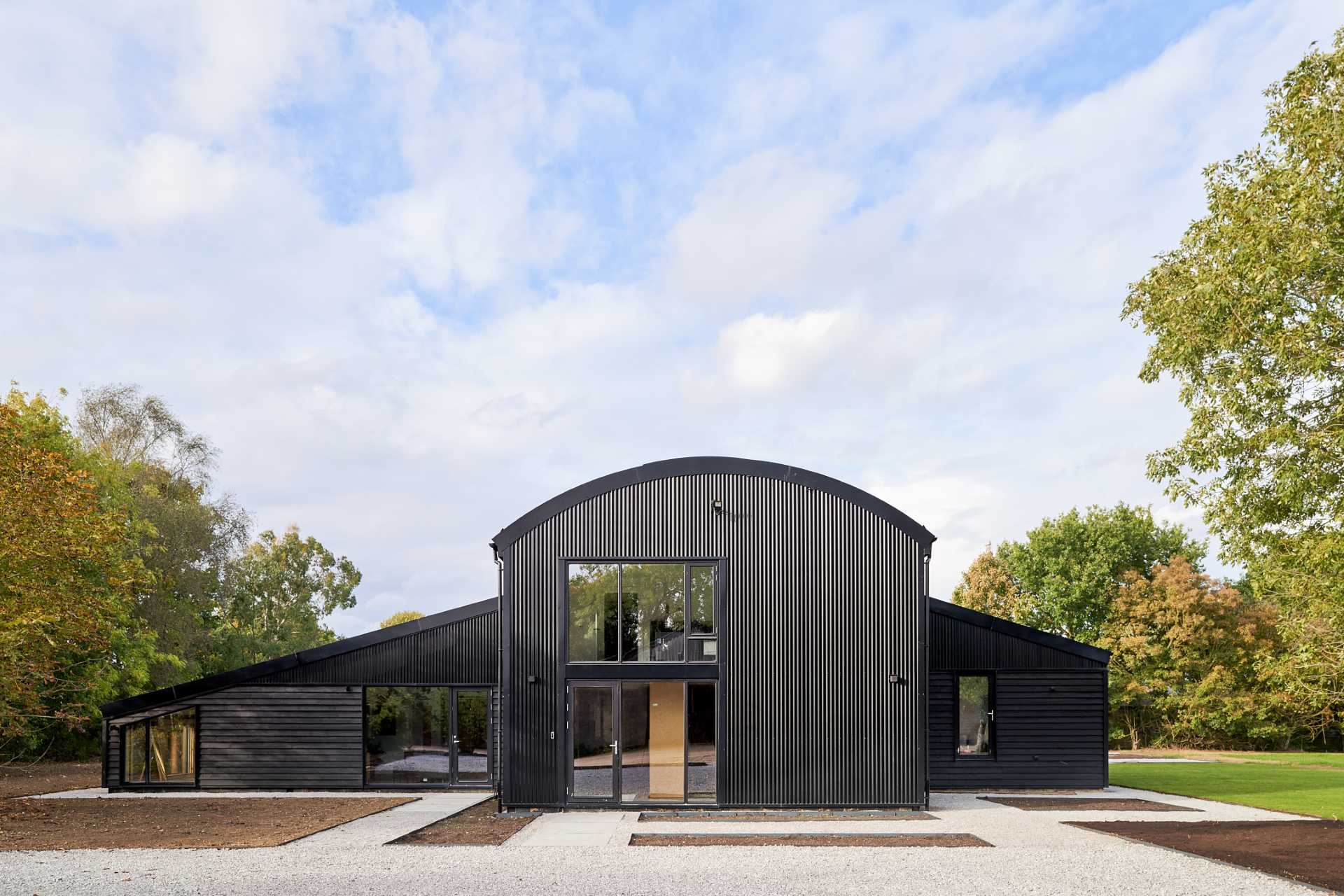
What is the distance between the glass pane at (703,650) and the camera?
16500mm

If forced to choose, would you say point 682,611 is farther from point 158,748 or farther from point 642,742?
point 158,748

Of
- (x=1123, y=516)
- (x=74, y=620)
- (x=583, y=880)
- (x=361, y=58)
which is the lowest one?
(x=583, y=880)

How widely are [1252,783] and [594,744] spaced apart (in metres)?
13.7

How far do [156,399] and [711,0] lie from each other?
2621cm

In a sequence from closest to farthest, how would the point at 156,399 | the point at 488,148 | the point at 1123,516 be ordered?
the point at 488,148 → the point at 156,399 → the point at 1123,516

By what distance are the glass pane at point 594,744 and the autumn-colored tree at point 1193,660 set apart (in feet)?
79.5

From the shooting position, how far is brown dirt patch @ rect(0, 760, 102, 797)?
2009cm

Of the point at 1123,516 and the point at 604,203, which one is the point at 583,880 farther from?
the point at 1123,516

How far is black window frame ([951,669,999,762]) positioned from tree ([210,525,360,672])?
91.8 ft

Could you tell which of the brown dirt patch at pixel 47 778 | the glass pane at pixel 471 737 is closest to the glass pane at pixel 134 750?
the brown dirt patch at pixel 47 778

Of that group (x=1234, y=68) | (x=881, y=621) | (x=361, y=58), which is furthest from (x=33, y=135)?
(x=1234, y=68)

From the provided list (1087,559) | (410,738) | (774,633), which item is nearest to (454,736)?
(410,738)

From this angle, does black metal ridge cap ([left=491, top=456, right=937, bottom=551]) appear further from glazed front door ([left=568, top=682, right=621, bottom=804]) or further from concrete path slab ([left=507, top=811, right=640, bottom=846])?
concrete path slab ([left=507, top=811, right=640, bottom=846])

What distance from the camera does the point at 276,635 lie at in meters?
45.0
